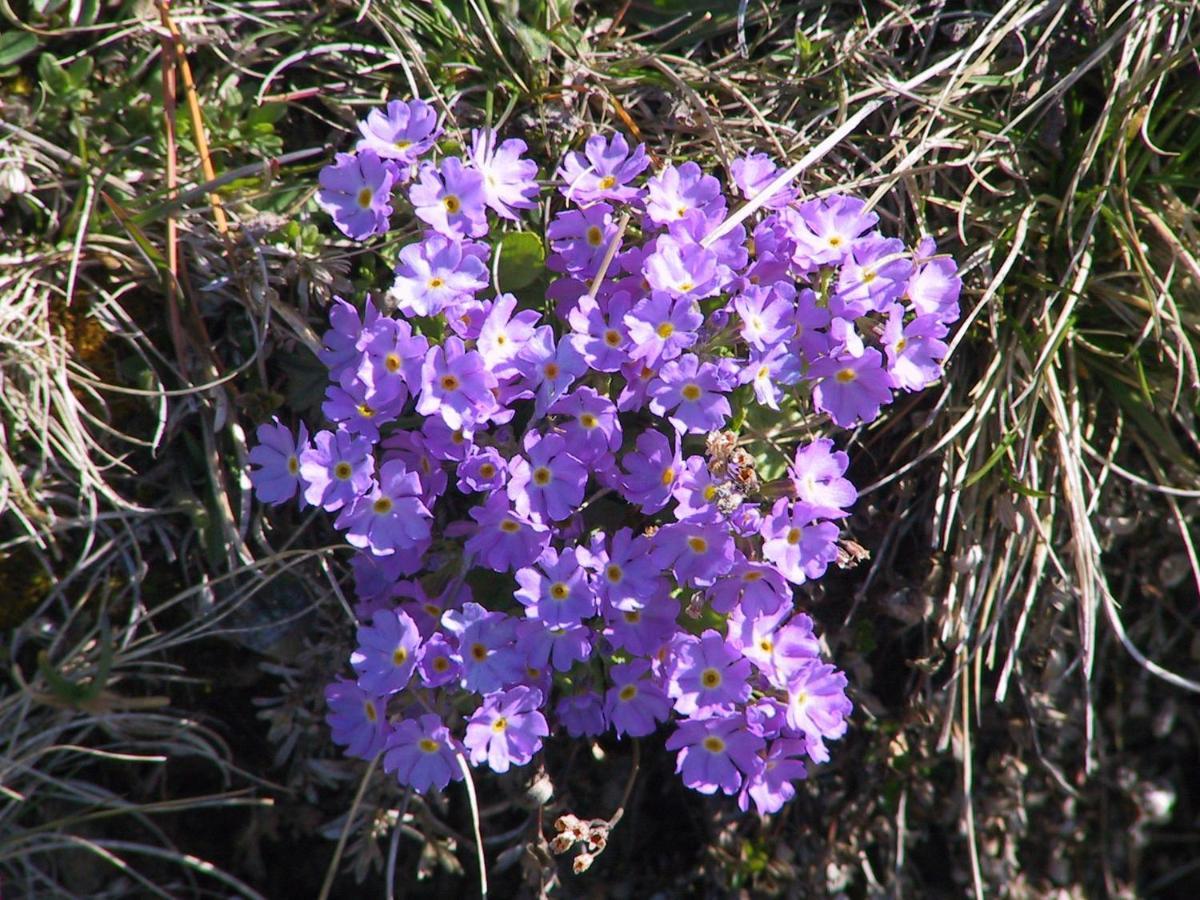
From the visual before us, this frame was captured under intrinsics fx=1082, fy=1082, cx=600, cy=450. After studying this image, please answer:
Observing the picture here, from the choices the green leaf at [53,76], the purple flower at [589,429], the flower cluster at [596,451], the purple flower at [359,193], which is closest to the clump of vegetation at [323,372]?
the green leaf at [53,76]

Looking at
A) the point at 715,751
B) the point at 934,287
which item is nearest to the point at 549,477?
the point at 715,751

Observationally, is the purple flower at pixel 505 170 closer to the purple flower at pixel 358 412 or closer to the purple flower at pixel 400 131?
the purple flower at pixel 400 131

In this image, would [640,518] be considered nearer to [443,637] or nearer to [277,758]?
[443,637]

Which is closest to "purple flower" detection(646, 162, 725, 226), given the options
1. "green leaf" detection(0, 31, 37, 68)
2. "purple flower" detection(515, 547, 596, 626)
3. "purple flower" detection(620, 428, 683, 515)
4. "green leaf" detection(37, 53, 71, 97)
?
"purple flower" detection(620, 428, 683, 515)

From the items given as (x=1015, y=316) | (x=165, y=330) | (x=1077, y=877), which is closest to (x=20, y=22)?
(x=165, y=330)

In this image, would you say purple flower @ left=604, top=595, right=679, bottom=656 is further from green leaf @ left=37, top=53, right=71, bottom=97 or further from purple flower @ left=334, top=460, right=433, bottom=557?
green leaf @ left=37, top=53, right=71, bottom=97
